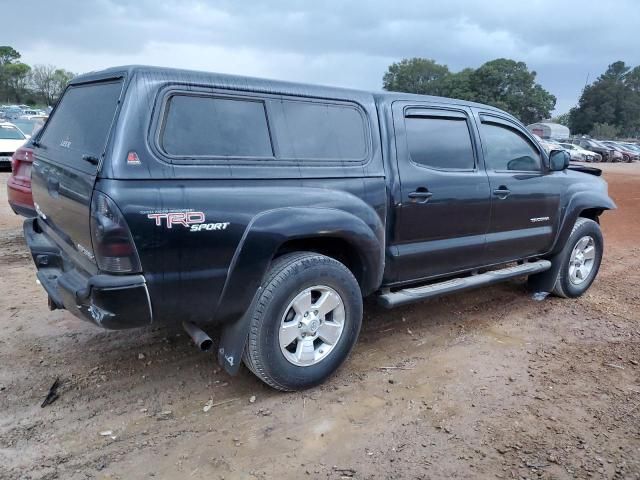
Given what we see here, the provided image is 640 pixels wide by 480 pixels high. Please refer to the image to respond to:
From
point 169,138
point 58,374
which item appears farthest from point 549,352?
point 58,374

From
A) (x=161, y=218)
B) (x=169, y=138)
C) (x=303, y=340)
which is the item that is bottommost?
(x=303, y=340)

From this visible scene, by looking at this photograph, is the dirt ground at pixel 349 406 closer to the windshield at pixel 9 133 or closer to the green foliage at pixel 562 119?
the windshield at pixel 9 133

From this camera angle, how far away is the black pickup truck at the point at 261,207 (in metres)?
2.66

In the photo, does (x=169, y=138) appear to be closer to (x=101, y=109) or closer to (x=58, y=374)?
(x=101, y=109)

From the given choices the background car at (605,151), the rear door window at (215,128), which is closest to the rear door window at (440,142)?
the rear door window at (215,128)

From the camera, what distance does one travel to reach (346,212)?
336 centimetres

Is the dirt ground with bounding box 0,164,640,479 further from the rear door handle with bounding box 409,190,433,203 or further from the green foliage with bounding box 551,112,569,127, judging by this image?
the green foliage with bounding box 551,112,569,127

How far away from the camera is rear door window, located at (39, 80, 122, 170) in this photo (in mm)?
2848

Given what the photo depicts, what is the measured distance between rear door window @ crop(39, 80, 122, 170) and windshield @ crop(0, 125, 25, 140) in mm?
12764

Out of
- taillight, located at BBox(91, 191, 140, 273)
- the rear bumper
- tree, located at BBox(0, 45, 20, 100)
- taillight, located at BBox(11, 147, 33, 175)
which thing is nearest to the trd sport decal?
taillight, located at BBox(91, 191, 140, 273)

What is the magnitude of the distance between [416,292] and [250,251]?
1.54m

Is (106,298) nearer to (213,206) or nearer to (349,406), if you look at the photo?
(213,206)

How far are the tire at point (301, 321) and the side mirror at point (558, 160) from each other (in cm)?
258

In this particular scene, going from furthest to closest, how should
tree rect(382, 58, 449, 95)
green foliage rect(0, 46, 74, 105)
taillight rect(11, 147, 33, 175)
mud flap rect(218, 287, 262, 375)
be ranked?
tree rect(382, 58, 449, 95)
green foliage rect(0, 46, 74, 105)
taillight rect(11, 147, 33, 175)
mud flap rect(218, 287, 262, 375)
